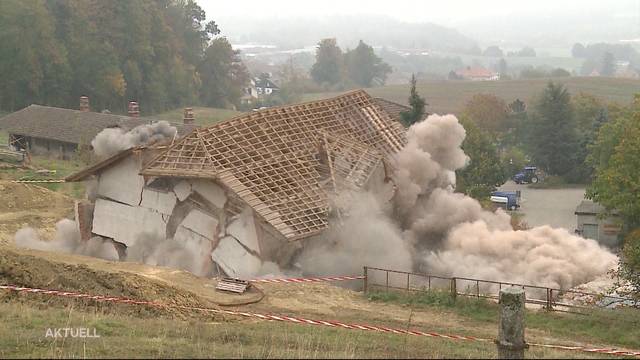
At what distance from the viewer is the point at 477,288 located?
20984 mm

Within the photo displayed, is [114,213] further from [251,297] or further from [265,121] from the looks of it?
[251,297]

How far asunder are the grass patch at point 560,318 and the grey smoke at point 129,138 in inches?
449

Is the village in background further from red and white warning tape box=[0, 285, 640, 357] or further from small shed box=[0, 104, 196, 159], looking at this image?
small shed box=[0, 104, 196, 159]

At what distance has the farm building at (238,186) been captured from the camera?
24.1 metres

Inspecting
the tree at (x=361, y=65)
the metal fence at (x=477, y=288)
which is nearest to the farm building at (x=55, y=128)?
the metal fence at (x=477, y=288)

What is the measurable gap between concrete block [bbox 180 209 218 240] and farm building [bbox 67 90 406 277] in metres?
0.03

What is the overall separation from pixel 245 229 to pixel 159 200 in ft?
12.4

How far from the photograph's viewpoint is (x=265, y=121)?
28422mm

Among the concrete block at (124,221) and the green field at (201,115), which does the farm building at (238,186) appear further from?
the green field at (201,115)

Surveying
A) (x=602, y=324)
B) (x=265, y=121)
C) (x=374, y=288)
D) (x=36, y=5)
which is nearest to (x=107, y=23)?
(x=36, y=5)

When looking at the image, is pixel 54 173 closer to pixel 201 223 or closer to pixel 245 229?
pixel 201 223

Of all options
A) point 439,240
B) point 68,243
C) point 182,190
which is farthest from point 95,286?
point 439,240

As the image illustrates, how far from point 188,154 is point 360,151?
21.7ft

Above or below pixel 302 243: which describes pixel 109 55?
above
